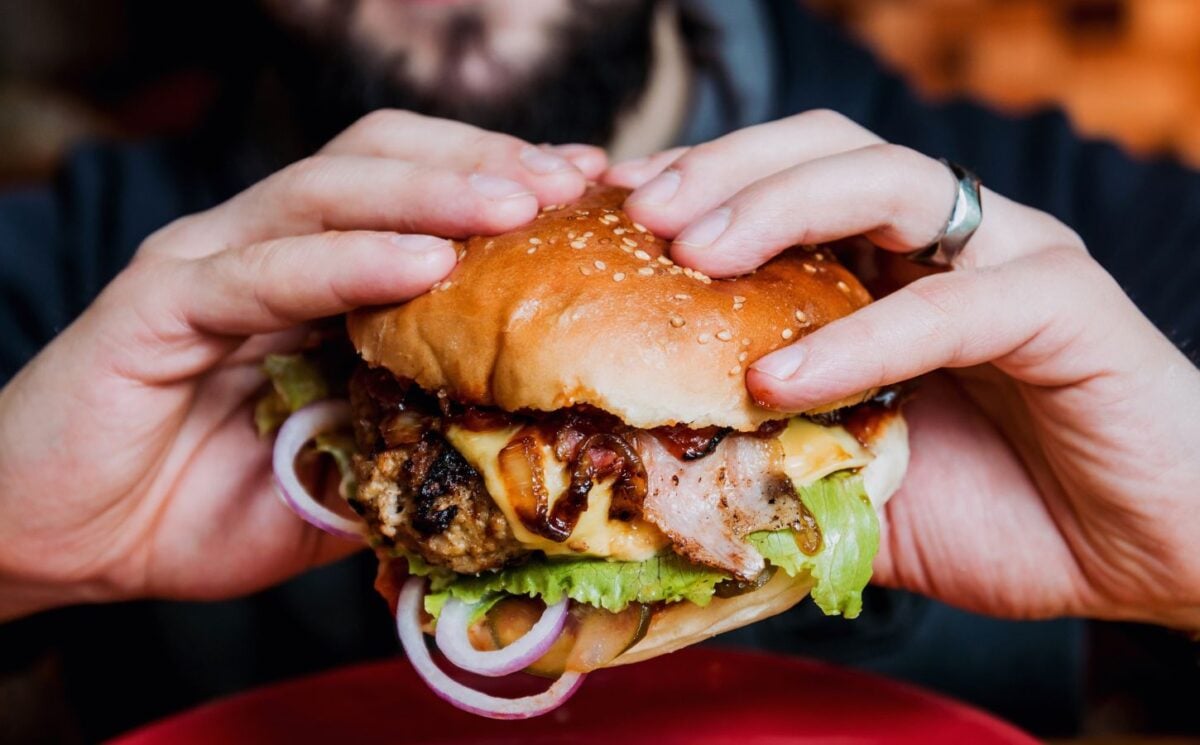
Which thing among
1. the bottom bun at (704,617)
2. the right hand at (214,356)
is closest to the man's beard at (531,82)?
the right hand at (214,356)

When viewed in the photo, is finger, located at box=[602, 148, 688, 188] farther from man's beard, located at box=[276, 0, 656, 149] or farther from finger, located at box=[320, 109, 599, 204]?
man's beard, located at box=[276, 0, 656, 149]

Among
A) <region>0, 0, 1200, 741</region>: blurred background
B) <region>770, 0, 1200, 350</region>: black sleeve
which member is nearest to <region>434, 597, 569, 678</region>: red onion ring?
<region>770, 0, 1200, 350</region>: black sleeve

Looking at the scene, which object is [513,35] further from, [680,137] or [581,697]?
[581,697]

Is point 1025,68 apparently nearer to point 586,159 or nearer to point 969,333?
point 586,159

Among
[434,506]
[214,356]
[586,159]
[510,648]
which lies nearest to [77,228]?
[214,356]

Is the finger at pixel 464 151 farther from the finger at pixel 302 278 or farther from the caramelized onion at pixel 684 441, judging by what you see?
the caramelized onion at pixel 684 441

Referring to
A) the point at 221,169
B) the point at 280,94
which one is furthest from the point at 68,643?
the point at 280,94
